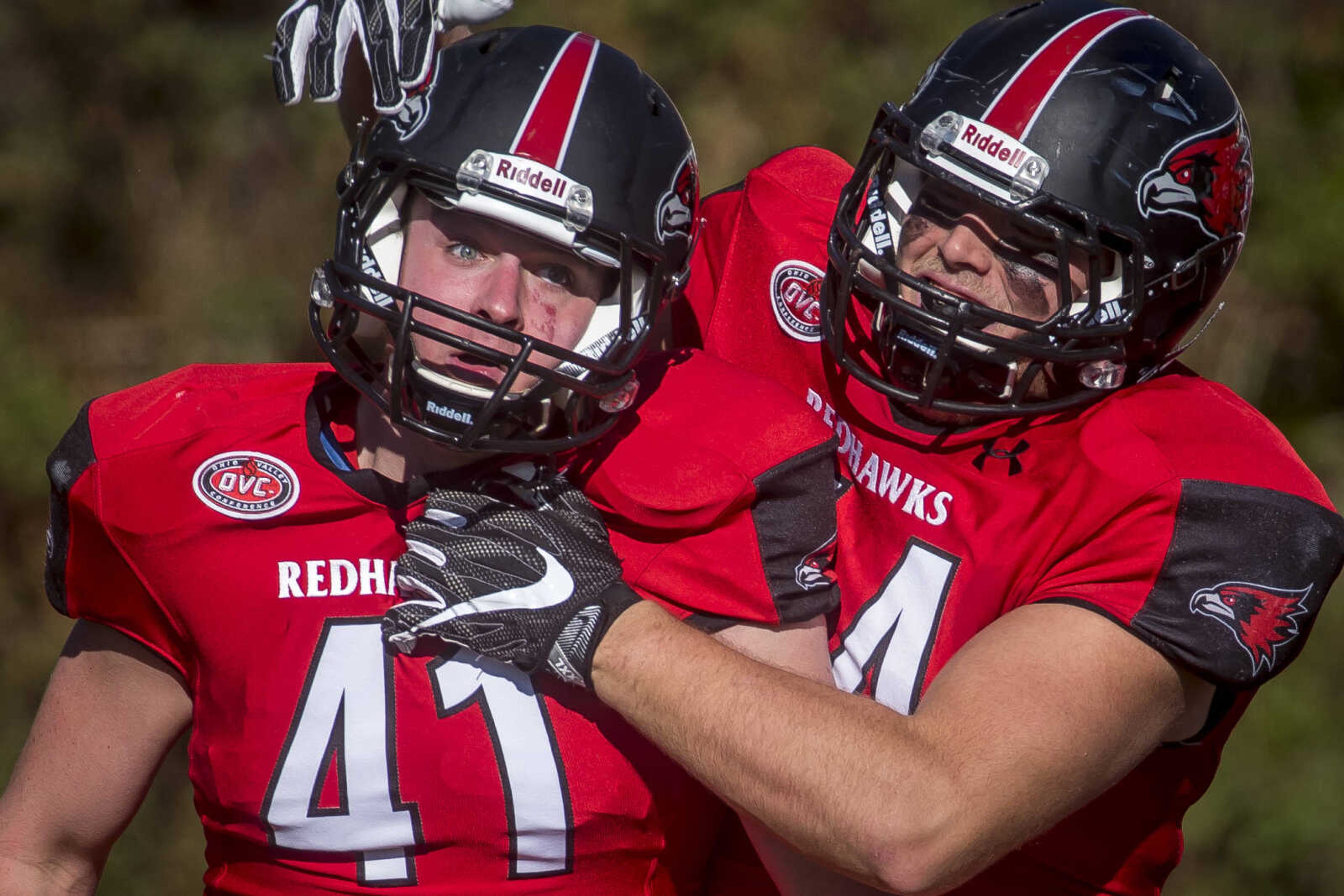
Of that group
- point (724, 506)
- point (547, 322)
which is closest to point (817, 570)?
point (724, 506)

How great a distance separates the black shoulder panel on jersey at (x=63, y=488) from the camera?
83.5 inches

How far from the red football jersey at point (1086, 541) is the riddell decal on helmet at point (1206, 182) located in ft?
0.84

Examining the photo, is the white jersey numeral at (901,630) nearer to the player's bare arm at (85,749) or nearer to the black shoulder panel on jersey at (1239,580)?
the black shoulder panel on jersey at (1239,580)

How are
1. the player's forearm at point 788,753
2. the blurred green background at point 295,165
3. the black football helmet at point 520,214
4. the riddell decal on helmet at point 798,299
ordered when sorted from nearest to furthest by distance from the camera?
the player's forearm at point 788,753 → the black football helmet at point 520,214 → the riddell decal on helmet at point 798,299 → the blurred green background at point 295,165

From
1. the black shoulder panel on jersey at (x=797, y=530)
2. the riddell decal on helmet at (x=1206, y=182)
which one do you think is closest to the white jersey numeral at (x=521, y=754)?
the black shoulder panel on jersey at (x=797, y=530)

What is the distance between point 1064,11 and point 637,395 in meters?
0.98

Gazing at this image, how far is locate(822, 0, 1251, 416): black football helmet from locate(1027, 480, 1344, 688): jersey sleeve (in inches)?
11.8

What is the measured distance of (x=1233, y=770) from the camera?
18.0ft

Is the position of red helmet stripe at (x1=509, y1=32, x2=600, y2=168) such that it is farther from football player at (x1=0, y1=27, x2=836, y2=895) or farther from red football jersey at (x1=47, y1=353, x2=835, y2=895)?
red football jersey at (x1=47, y1=353, x2=835, y2=895)

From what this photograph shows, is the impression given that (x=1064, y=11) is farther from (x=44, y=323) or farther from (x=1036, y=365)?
(x=44, y=323)

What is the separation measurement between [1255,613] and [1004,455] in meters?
0.44

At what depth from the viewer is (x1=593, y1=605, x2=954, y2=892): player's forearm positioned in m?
1.90

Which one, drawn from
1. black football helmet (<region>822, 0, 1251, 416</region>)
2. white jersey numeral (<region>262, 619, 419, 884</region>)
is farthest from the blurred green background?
white jersey numeral (<region>262, 619, 419, 884</region>)

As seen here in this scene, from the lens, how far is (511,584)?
77.5 inches
